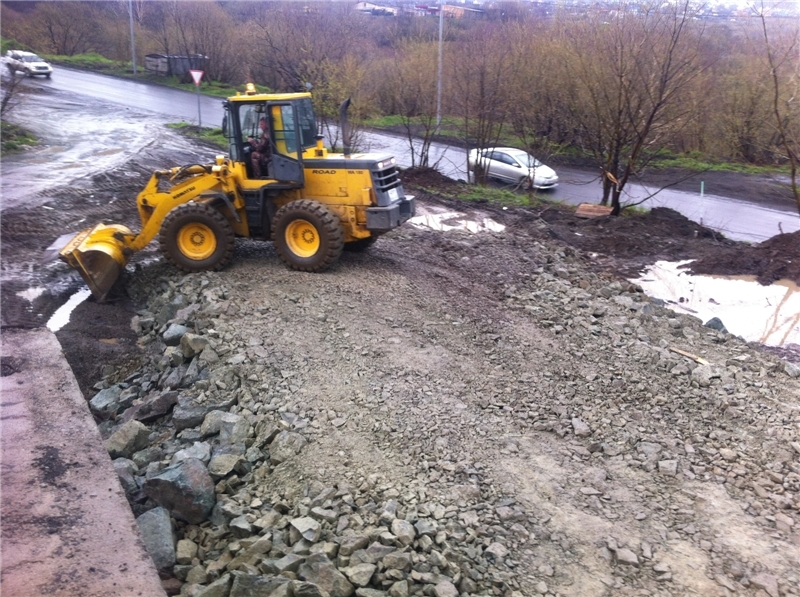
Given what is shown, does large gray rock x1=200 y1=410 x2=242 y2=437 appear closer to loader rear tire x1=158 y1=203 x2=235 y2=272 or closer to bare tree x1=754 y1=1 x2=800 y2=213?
loader rear tire x1=158 y1=203 x2=235 y2=272

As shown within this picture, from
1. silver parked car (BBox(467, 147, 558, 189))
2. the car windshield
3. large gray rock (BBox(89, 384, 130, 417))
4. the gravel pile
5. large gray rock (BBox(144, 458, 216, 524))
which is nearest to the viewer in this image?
the gravel pile

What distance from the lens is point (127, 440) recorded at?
6.54m

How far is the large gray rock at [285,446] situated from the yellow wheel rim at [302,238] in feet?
13.3

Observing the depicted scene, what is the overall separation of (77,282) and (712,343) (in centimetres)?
899

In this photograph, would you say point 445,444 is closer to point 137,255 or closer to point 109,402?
point 109,402

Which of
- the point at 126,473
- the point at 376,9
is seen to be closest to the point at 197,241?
the point at 126,473

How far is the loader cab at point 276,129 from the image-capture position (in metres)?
9.55

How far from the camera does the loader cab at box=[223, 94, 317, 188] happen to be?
9555mm

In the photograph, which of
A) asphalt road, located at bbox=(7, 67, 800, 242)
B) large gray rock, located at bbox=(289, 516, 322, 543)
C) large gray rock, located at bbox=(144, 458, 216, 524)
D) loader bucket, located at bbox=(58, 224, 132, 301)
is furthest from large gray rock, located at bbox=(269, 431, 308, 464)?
asphalt road, located at bbox=(7, 67, 800, 242)

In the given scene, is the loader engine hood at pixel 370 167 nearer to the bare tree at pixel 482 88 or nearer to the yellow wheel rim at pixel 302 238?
the yellow wheel rim at pixel 302 238

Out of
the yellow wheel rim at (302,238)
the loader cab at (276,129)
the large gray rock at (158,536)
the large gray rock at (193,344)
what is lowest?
the large gray rock at (158,536)

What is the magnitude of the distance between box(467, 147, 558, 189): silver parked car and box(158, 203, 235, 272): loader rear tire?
37.6 feet

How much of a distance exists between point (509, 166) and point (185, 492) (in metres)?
17.1

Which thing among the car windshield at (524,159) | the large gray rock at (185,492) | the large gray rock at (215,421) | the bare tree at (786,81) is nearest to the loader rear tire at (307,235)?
the large gray rock at (215,421)
